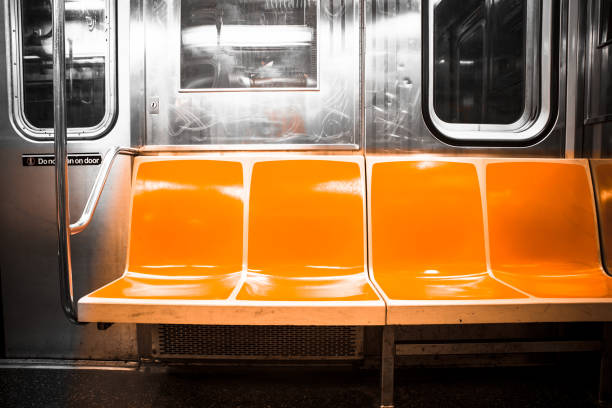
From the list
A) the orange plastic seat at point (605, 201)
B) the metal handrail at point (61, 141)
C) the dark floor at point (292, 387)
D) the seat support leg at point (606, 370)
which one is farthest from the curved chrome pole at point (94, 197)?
the orange plastic seat at point (605, 201)

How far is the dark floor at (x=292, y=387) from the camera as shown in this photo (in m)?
1.71

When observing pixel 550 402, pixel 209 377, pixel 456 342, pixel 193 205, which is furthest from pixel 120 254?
pixel 550 402

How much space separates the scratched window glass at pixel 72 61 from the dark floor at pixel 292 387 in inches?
52.6

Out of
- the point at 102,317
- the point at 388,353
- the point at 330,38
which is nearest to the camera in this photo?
the point at 102,317

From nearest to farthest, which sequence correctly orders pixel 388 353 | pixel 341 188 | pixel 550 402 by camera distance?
1. pixel 388 353
2. pixel 550 402
3. pixel 341 188

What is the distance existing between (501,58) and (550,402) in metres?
1.74

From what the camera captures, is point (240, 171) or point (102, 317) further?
point (240, 171)

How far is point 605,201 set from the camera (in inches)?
71.2

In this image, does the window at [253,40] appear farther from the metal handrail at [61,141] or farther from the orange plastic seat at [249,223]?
the metal handrail at [61,141]

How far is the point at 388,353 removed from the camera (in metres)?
1.40

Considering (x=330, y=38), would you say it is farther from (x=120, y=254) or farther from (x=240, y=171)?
(x=120, y=254)

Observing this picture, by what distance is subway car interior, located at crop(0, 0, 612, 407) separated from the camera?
1764 millimetres

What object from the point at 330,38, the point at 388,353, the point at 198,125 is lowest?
the point at 388,353

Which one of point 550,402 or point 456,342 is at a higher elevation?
point 456,342
